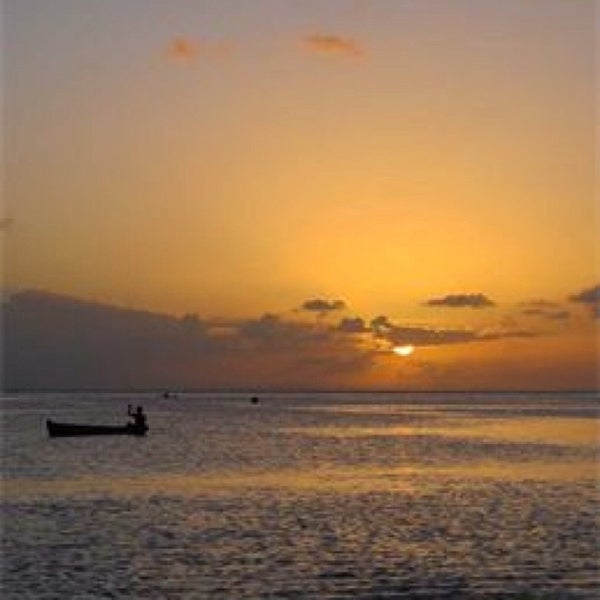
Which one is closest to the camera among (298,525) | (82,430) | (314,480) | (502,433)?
(298,525)

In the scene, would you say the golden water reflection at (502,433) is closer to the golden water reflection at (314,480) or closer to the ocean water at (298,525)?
the ocean water at (298,525)

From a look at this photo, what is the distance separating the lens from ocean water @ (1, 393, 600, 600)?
28.5 meters

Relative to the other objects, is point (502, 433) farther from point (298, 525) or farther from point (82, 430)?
point (298, 525)

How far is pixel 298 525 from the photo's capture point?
128ft

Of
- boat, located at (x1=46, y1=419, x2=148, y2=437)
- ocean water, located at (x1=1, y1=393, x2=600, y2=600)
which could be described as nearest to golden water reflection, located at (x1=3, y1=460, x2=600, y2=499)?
ocean water, located at (x1=1, y1=393, x2=600, y2=600)

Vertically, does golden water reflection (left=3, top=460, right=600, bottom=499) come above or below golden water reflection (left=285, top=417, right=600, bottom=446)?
above

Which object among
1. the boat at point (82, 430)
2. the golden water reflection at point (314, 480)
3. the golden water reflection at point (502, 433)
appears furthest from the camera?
the golden water reflection at point (502, 433)

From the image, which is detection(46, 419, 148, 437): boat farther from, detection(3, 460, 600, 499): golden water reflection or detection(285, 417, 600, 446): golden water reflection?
detection(3, 460, 600, 499): golden water reflection

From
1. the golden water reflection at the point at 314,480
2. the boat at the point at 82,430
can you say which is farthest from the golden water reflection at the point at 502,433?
the golden water reflection at the point at 314,480

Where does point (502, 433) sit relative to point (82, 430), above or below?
below

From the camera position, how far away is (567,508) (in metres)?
44.7

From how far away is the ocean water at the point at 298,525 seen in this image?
2852 centimetres

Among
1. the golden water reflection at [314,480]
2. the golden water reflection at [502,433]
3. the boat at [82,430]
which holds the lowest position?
the golden water reflection at [502,433]

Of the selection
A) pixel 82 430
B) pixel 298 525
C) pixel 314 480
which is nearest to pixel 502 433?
pixel 82 430
